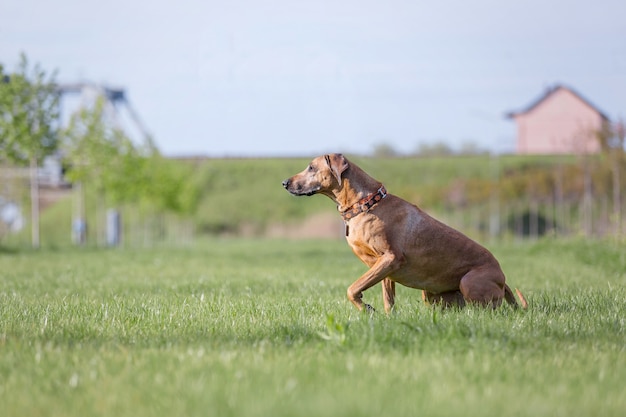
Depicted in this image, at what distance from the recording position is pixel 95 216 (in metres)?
67.0

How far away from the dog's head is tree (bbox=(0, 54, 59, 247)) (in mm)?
19051

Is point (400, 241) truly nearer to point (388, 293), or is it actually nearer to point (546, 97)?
point (388, 293)

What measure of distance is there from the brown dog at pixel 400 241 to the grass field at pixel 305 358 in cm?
34

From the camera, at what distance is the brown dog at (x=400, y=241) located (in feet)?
26.8

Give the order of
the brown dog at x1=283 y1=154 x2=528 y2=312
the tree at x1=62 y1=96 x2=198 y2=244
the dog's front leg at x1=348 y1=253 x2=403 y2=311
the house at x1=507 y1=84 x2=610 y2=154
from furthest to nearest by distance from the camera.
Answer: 1. the tree at x1=62 y1=96 x2=198 y2=244
2. the house at x1=507 y1=84 x2=610 y2=154
3. the brown dog at x1=283 y1=154 x2=528 y2=312
4. the dog's front leg at x1=348 y1=253 x2=403 y2=311

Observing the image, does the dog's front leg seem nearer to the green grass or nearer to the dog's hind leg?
the dog's hind leg

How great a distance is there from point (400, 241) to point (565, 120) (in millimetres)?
27695

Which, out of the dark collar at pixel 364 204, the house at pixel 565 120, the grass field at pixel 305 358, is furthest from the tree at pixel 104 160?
the dark collar at pixel 364 204

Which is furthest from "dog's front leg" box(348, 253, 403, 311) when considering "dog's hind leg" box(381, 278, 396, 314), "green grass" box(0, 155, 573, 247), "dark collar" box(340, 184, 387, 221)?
"green grass" box(0, 155, 573, 247)

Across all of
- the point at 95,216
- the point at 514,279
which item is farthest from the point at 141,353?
the point at 95,216

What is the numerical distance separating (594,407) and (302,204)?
69853mm

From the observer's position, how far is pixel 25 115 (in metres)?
25.9

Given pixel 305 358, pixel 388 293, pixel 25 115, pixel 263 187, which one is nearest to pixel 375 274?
pixel 388 293

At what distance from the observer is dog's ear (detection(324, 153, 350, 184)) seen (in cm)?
830
